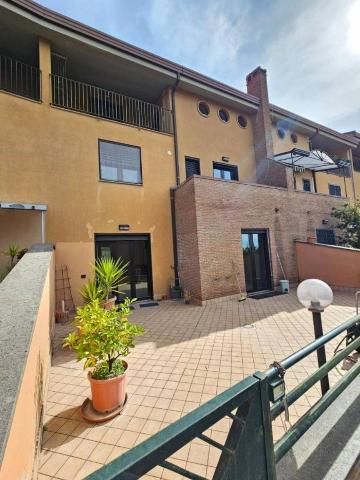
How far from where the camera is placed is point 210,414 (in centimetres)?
94

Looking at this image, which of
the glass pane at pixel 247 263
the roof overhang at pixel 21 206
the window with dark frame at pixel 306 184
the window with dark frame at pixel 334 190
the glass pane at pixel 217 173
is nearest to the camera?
the roof overhang at pixel 21 206

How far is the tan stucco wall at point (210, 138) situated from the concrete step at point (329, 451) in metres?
9.38

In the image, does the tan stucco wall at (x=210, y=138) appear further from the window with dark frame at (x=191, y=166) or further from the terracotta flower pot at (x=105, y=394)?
the terracotta flower pot at (x=105, y=394)

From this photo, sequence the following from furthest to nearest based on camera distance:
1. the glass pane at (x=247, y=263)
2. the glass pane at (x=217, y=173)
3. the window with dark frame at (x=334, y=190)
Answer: the window with dark frame at (x=334, y=190) → the glass pane at (x=217, y=173) → the glass pane at (x=247, y=263)

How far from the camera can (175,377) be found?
138 inches

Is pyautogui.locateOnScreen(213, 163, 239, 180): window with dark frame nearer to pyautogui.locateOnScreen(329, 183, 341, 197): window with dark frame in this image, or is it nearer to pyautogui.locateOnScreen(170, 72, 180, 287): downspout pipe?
pyautogui.locateOnScreen(170, 72, 180, 287): downspout pipe

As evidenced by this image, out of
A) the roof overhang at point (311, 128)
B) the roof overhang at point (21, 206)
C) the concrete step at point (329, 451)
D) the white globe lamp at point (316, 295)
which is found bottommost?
the concrete step at point (329, 451)

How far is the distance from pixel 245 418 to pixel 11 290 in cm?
273

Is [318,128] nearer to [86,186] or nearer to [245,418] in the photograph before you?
[86,186]

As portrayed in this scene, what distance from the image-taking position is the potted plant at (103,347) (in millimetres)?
2648

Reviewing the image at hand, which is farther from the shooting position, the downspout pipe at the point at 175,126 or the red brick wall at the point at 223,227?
the downspout pipe at the point at 175,126

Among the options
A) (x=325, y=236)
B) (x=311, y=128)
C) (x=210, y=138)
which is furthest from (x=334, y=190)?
(x=210, y=138)

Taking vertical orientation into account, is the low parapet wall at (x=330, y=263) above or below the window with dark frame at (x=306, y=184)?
below

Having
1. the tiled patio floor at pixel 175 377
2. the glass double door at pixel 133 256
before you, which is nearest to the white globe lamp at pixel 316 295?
the tiled patio floor at pixel 175 377
